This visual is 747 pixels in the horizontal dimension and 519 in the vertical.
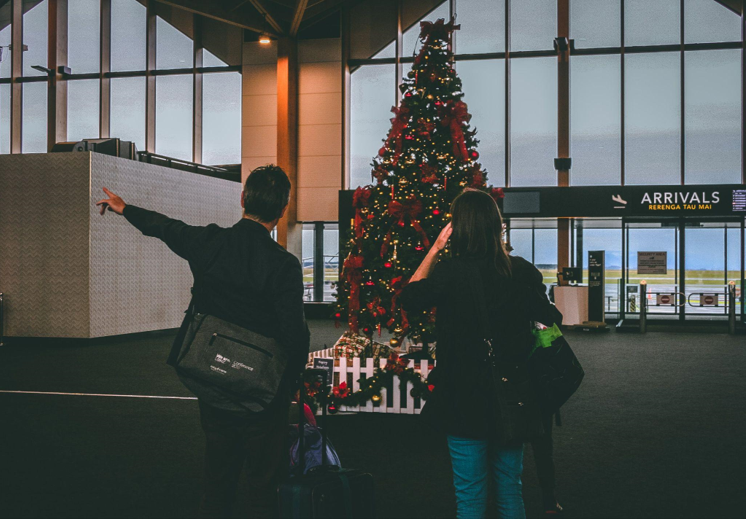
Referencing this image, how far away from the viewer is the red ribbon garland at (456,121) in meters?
5.10

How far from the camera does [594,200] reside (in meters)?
13.4

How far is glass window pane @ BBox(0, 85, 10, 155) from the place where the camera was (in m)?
17.8

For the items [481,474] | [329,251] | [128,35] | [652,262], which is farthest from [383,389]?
[128,35]

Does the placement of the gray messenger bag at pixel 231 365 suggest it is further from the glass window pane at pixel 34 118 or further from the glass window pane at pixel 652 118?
the glass window pane at pixel 34 118

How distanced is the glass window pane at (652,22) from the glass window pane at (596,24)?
27cm

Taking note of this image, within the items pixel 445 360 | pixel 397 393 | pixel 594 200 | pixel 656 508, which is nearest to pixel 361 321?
pixel 397 393

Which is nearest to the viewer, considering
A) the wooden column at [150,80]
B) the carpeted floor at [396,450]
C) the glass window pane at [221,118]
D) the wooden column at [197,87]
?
the carpeted floor at [396,450]

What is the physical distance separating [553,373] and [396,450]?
2.35 metres

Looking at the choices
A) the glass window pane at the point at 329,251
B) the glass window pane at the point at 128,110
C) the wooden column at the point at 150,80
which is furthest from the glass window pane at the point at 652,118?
the glass window pane at the point at 128,110

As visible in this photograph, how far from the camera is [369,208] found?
17.5 ft

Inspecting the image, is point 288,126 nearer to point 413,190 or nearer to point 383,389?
point 413,190

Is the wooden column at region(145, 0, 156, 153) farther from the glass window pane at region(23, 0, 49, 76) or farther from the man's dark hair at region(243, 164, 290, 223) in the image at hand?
the man's dark hair at region(243, 164, 290, 223)

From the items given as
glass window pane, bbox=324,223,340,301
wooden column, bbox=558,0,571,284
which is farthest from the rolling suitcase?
glass window pane, bbox=324,223,340,301

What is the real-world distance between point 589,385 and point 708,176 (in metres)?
9.61
